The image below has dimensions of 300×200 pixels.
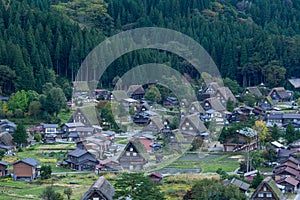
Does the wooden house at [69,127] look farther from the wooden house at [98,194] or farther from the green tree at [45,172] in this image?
the wooden house at [98,194]

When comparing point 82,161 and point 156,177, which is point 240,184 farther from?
point 82,161

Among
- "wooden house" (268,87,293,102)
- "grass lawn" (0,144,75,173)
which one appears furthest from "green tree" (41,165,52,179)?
"wooden house" (268,87,293,102)

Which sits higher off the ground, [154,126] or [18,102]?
[18,102]

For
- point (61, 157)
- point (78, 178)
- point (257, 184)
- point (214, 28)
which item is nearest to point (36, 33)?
point (214, 28)

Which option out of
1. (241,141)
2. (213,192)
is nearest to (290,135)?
(241,141)

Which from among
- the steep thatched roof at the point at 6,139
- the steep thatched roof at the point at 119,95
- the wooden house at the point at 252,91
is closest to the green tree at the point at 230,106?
the wooden house at the point at 252,91

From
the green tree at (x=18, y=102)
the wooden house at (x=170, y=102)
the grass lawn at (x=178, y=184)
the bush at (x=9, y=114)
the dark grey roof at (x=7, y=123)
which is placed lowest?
the grass lawn at (x=178, y=184)
